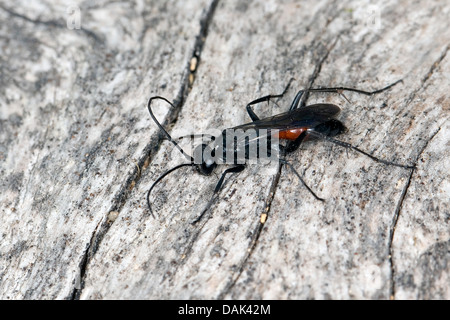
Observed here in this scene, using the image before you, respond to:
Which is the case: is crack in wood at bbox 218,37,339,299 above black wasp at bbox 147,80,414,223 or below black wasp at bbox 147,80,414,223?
below

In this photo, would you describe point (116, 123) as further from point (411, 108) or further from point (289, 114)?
point (411, 108)

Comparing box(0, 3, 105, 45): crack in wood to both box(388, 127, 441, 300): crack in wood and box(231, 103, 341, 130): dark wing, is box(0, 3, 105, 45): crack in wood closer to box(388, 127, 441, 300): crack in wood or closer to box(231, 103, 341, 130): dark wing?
box(231, 103, 341, 130): dark wing

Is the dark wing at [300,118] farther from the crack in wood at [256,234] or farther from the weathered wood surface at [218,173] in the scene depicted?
the crack in wood at [256,234]

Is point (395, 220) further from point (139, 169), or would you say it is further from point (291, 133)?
point (139, 169)

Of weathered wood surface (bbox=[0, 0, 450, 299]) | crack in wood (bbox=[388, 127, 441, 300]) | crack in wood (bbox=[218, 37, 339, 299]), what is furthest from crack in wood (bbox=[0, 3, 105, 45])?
crack in wood (bbox=[388, 127, 441, 300])

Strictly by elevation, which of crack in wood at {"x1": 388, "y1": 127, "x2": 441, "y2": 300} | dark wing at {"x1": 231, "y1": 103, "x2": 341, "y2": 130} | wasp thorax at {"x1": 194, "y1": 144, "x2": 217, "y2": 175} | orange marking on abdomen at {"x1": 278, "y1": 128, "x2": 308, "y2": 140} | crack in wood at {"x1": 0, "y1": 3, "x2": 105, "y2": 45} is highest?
crack in wood at {"x1": 0, "y1": 3, "x2": 105, "y2": 45}

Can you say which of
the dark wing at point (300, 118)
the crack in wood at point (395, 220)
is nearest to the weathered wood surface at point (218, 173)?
the crack in wood at point (395, 220)

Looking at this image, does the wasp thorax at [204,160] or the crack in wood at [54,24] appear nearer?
the wasp thorax at [204,160]
